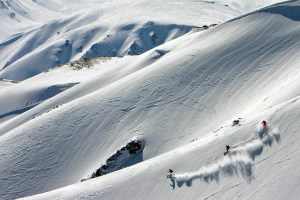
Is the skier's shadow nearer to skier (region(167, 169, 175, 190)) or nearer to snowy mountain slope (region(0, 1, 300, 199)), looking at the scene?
skier (region(167, 169, 175, 190))

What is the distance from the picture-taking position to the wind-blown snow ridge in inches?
888

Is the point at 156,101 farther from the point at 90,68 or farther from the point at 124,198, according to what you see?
the point at 90,68

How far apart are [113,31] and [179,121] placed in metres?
122

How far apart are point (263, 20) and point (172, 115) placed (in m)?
18.3

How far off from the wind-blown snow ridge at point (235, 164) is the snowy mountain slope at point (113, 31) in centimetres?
11866

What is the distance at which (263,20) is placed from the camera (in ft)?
161

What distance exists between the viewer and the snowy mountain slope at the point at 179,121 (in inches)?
961

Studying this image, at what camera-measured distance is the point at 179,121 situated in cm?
3741

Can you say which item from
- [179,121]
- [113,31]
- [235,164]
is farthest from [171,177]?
[113,31]

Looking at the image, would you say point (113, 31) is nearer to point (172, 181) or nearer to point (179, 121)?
point (179, 121)

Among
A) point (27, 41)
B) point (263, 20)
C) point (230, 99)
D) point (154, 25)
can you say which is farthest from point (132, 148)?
point (27, 41)

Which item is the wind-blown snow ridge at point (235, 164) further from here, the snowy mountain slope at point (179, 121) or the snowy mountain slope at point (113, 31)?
the snowy mountain slope at point (113, 31)

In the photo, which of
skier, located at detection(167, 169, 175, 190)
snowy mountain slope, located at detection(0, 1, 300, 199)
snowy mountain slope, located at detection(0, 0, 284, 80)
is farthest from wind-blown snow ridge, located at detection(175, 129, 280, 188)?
snowy mountain slope, located at detection(0, 0, 284, 80)

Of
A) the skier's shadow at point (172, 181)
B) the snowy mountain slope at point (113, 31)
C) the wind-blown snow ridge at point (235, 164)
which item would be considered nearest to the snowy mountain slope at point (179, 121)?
the skier's shadow at point (172, 181)
